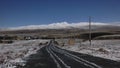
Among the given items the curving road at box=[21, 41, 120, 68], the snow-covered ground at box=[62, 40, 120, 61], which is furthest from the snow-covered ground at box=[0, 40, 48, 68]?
the snow-covered ground at box=[62, 40, 120, 61]

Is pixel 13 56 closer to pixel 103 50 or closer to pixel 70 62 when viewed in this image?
pixel 70 62

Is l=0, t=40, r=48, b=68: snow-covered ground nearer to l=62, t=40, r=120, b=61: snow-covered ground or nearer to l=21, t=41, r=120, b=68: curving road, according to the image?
l=21, t=41, r=120, b=68: curving road

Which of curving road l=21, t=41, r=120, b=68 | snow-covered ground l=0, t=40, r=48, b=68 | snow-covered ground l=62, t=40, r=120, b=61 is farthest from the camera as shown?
snow-covered ground l=62, t=40, r=120, b=61

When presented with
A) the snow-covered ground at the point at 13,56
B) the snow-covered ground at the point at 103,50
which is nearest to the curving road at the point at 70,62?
the snow-covered ground at the point at 13,56

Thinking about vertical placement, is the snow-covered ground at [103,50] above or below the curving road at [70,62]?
below

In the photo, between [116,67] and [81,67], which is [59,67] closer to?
[81,67]

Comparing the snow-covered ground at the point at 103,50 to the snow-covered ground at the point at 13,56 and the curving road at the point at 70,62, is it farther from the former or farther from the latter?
the snow-covered ground at the point at 13,56

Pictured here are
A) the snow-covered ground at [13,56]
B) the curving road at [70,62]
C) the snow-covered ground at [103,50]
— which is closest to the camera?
the curving road at [70,62]

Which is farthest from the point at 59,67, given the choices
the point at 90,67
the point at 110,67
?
the point at 110,67

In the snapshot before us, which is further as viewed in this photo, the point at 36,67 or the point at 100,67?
the point at 36,67

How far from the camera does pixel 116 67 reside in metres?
19.9

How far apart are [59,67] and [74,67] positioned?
1.05 meters

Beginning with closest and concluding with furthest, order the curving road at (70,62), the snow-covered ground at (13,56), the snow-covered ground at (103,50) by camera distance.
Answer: the curving road at (70,62) → the snow-covered ground at (13,56) → the snow-covered ground at (103,50)

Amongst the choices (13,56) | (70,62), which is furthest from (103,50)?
(70,62)
